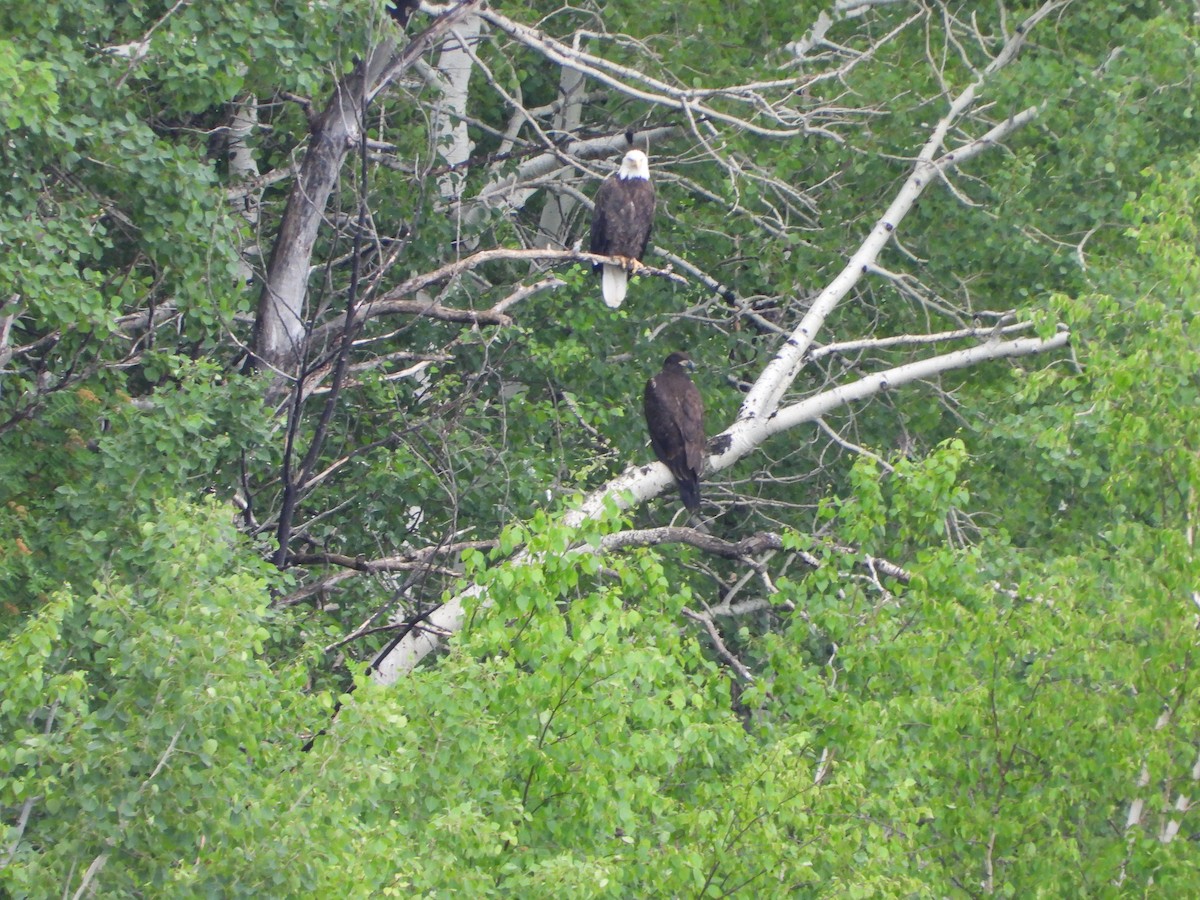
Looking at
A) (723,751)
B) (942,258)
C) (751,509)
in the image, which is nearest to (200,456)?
(723,751)

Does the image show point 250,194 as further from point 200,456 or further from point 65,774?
point 65,774

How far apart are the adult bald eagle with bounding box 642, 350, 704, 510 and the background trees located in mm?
307

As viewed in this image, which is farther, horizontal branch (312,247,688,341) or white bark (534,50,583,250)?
white bark (534,50,583,250)

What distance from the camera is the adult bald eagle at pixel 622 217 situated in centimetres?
1081

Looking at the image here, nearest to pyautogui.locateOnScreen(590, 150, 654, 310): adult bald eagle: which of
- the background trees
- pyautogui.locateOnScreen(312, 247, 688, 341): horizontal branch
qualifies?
the background trees

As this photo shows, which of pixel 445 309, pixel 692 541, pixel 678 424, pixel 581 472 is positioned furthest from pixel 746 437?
pixel 581 472

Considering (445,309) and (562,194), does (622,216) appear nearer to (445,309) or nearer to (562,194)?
(562,194)

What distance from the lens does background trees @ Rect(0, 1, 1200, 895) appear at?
Answer: 18.4 ft

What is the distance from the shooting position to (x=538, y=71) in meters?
12.5

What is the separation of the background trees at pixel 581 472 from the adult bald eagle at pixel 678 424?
31cm

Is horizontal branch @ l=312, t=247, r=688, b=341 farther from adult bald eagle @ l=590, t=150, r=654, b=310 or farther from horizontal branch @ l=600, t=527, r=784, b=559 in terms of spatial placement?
adult bald eagle @ l=590, t=150, r=654, b=310

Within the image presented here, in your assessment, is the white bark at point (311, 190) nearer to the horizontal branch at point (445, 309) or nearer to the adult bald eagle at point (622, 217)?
the horizontal branch at point (445, 309)

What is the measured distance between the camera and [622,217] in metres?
10.9

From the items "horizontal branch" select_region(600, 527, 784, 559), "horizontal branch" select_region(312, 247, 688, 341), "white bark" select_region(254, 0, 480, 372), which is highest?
"white bark" select_region(254, 0, 480, 372)
